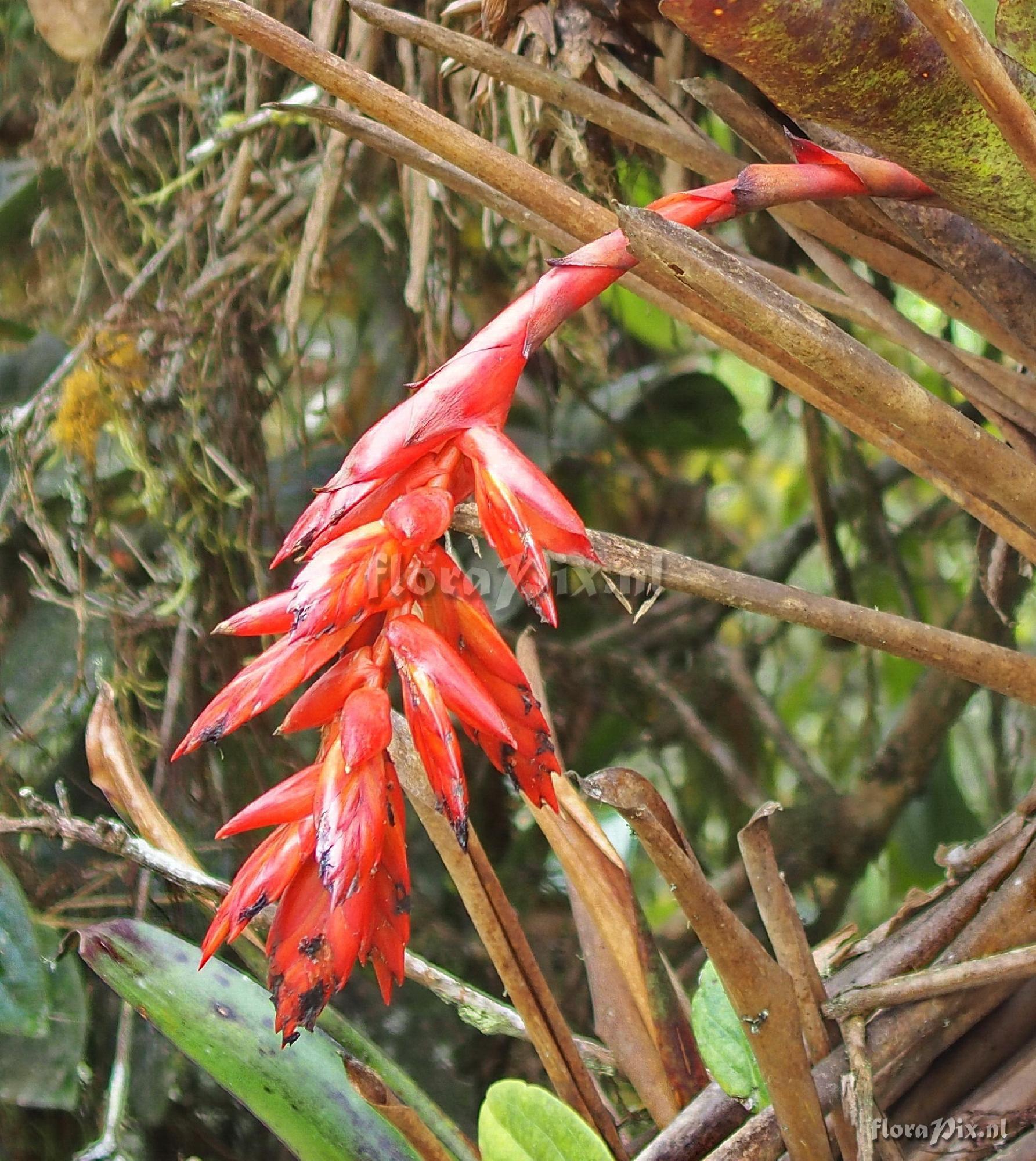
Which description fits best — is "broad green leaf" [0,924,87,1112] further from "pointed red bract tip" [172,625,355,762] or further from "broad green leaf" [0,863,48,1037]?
"pointed red bract tip" [172,625,355,762]

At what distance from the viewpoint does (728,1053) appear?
0.52m

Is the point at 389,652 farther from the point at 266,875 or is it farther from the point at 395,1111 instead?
the point at 395,1111

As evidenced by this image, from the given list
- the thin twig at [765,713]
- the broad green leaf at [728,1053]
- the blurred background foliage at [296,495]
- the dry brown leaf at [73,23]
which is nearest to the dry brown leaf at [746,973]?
the broad green leaf at [728,1053]

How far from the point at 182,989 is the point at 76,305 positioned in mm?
728

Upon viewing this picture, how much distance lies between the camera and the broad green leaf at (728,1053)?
51cm

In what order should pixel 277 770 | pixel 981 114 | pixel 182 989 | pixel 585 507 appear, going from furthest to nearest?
pixel 585 507, pixel 277 770, pixel 182 989, pixel 981 114

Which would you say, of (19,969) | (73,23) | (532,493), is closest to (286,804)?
(532,493)

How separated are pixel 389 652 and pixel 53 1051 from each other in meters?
0.52

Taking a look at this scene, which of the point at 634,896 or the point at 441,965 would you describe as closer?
the point at 634,896

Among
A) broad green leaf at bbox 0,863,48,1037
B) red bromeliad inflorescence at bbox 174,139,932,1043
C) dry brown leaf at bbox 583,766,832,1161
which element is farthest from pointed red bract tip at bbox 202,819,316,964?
broad green leaf at bbox 0,863,48,1037

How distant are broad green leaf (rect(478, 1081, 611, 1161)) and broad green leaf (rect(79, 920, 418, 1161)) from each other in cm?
8

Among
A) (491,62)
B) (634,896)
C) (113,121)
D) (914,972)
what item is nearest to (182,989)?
(634,896)

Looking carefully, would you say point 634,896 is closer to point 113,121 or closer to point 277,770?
point 277,770

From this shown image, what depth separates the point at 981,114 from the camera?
1.36 ft
